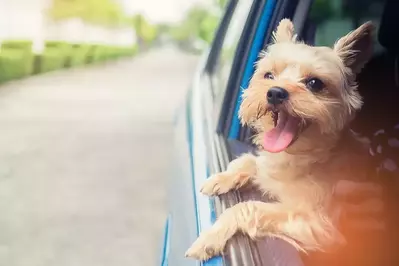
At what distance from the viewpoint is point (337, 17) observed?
117cm

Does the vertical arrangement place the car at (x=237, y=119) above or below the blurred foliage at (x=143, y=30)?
above

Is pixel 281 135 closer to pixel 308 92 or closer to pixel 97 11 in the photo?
pixel 308 92

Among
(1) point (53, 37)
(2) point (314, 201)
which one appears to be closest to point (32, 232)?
(2) point (314, 201)

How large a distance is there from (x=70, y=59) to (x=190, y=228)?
18.0 ft

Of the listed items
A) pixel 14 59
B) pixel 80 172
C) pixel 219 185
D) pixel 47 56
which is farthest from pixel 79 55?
pixel 219 185

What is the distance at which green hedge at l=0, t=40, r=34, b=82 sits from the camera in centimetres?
455

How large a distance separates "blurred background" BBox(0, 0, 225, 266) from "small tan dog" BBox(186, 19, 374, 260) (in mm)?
1279

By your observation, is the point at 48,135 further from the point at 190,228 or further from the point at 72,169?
the point at 190,228

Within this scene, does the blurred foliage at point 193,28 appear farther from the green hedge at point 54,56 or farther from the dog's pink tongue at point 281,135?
the dog's pink tongue at point 281,135

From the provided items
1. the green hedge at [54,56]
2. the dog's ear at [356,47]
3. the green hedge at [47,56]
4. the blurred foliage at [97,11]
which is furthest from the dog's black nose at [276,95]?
the blurred foliage at [97,11]

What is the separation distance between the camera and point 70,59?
253 inches

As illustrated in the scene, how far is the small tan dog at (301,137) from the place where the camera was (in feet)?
3.16

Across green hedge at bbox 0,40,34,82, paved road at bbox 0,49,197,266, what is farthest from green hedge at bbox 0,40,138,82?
paved road at bbox 0,49,197,266

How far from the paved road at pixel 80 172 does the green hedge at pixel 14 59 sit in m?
0.09
